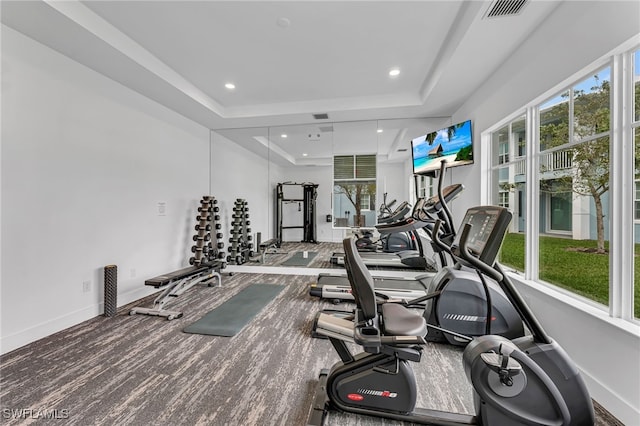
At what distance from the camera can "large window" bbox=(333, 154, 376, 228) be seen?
17.5 feet

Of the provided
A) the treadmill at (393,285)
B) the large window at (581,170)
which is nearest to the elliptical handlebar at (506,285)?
the large window at (581,170)

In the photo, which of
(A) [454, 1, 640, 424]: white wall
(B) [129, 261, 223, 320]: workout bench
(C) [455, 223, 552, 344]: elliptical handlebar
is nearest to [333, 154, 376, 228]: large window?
(A) [454, 1, 640, 424]: white wall

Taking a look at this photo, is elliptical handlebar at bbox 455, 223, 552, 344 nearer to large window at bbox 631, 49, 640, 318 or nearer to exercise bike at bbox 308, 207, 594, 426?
exercise bike at bbox 308, 207, 594, 426

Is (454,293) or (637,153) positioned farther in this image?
(454,293)

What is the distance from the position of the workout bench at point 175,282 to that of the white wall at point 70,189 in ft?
1.86

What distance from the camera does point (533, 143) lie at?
9.10 feet

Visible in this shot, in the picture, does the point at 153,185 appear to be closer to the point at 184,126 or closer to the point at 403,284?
the point at 184,126

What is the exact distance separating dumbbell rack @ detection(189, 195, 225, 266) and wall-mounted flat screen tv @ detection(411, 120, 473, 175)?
→ 4.18 m

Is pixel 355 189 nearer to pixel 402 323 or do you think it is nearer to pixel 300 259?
pixel 300 259

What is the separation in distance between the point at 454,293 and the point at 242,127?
502 cm

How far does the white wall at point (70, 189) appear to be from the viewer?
2496 mm

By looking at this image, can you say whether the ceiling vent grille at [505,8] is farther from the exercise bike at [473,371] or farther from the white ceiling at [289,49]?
the exercise bike at [473,371]

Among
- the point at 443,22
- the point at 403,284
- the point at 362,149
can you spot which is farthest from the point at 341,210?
the point at 443,22

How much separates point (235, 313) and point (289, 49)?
11.5ft
